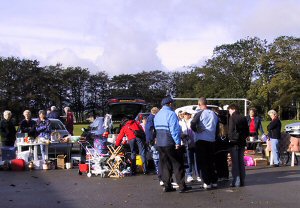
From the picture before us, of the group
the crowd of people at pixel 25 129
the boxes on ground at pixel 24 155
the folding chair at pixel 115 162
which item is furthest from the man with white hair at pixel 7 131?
the folding chair at pixel 115 162

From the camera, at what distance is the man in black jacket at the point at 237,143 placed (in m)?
10.6

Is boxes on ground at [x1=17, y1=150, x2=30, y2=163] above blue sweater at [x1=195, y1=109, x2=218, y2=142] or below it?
below

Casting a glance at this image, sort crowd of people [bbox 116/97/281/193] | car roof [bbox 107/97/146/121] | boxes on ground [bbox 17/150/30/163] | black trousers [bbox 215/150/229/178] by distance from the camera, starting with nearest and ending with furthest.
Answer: crowd of people [bbox 116/97/281/193] → black trousers [bbox 215/150/229/178] → boxes on ground [bbox 17/150/30/163] → car roof [bbox 107/97/146/121]

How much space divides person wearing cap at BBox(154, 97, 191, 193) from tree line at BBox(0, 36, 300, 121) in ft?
155

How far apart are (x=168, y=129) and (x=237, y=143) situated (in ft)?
5.77

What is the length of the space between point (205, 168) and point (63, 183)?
3439mm

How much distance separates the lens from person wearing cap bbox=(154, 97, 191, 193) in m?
9.75

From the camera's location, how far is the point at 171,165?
32.8ft

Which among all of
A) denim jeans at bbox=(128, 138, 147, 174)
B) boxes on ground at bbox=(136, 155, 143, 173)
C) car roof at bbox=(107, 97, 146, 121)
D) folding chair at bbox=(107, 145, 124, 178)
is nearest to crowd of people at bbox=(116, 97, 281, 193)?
folding chair at bbox=(107, 145, 124, 178)

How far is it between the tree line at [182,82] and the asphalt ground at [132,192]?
4536cm

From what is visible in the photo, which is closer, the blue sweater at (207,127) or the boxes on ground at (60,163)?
the blue sweater at (207,127)

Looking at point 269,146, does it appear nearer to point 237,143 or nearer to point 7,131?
point 237,143

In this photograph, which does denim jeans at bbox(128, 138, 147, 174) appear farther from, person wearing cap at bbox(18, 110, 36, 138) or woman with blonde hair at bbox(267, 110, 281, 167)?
woman with blonde hair at bbox(267, 110, 281, 167)

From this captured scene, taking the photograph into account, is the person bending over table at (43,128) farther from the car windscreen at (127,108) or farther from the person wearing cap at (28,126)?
the car windscreen at (127,108)
